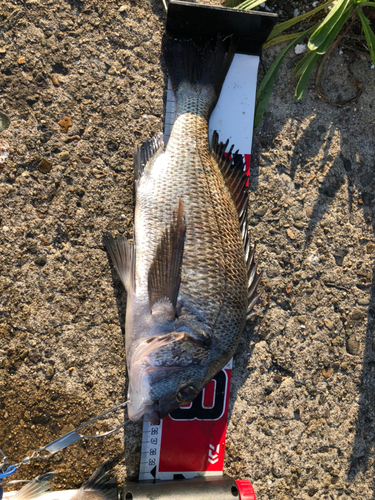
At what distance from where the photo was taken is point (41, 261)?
228 cm

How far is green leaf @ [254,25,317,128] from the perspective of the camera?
253 cm

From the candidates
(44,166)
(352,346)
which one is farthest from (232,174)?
(352,346)

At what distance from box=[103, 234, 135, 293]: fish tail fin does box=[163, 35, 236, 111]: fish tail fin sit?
1.08 m

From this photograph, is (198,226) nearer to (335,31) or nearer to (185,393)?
(185,393)

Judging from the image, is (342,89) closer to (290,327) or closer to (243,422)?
(290,327)

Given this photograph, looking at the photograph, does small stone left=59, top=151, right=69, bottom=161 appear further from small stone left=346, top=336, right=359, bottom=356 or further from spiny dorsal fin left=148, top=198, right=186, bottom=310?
small stone left=346, top=336, right=359, bottom=356

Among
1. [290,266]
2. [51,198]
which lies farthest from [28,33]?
[290,266]

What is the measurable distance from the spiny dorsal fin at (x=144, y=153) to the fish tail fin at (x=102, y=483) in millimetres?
1846

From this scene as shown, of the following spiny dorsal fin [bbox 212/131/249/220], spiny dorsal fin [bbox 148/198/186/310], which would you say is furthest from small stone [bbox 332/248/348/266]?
spiny dorsal fin [bbox 148/198/186/310]

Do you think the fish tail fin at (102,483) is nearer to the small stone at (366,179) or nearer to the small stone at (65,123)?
the small stone at (65,123)

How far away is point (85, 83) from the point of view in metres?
2.37

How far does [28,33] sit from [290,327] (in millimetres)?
2635

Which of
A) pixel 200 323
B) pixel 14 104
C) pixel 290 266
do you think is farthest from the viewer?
pixel 290 266

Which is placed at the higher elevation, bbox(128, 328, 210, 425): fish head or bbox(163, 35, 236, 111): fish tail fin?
bbox(163, 35, 236, 111): fish tail fin
